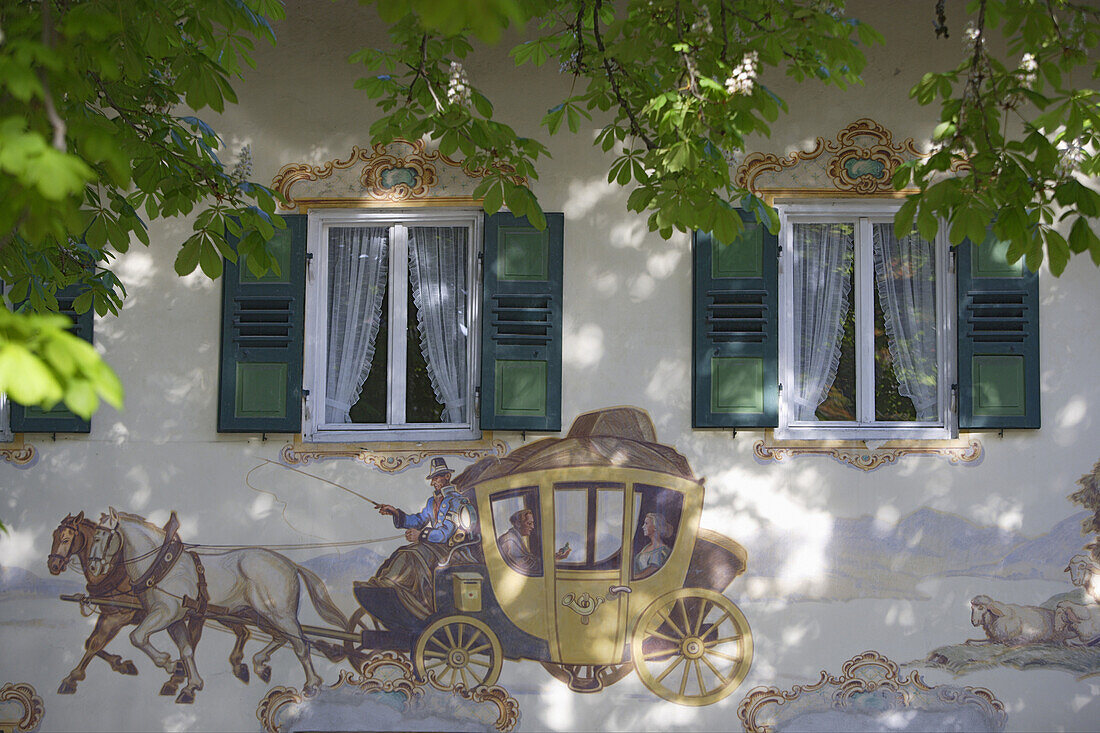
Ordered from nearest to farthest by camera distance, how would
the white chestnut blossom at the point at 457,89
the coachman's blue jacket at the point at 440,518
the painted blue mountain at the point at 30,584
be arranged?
1. the white chestnut blossom at the point at 457,89
2. the coachman's blue jacket at the point at 440,518
3. the painted blue mountain at the point at 30,584

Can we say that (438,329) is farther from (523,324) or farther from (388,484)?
(388,484)

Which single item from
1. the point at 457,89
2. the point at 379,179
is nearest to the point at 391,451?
the point at 379,179

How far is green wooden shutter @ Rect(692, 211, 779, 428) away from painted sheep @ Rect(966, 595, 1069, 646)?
5.07 feet

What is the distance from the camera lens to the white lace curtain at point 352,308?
6.60m

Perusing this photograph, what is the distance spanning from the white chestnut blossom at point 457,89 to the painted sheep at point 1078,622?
14.3 feet

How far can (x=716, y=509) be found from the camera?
6.30 meters

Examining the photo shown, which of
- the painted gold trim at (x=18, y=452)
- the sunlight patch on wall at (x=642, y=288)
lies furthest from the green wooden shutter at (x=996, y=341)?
the painted gold trim at (x=18, y=452)

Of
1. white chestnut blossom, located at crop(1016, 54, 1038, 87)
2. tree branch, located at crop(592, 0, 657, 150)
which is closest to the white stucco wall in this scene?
tree branch, located at crop(592, 0, 657, 150)

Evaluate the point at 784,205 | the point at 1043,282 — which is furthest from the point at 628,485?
the point at 1043,282

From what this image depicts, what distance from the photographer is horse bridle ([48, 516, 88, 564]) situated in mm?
6473

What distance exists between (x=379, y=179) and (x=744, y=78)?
10.3 ft

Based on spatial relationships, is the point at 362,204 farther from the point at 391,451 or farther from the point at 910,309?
the point at 910,309

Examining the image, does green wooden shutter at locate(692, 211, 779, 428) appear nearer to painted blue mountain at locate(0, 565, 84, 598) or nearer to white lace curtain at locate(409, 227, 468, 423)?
white lace curtain at locate(409, 227, 468, 423)

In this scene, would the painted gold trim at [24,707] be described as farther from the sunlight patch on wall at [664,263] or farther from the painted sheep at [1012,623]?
the painted sheep at [1012,623]
